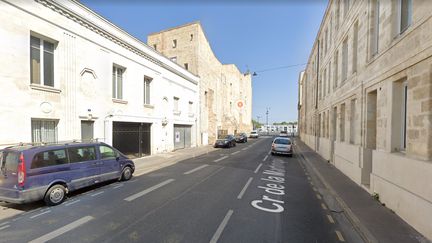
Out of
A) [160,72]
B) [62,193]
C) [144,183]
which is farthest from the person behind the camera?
[160,72]

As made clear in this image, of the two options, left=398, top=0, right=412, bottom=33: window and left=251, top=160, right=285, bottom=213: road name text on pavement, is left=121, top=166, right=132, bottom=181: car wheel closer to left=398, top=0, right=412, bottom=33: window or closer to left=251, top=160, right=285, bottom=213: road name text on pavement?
left=251, top=160, right=285, bottom=213: road name text on pavement

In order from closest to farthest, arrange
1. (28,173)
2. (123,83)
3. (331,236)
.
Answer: (331,236) → (28,173) → (123,83)

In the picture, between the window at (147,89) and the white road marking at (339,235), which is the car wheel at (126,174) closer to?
the white road marking at (339,235)

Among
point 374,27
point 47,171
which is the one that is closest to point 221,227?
point 47,171

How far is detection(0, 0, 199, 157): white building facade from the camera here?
8.77 m

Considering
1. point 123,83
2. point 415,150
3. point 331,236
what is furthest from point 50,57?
point 415,150

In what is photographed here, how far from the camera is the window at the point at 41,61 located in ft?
31.6

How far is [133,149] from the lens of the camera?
16094 millimetres

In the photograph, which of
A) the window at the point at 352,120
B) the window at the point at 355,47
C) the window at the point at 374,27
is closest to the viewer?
the window at the point at 374,27

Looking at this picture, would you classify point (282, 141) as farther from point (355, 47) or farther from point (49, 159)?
point (49, 159)

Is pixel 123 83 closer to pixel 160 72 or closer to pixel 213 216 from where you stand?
pixel 160 72

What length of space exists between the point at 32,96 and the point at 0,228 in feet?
20.8

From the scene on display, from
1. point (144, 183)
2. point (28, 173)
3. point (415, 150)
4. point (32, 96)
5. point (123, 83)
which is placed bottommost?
point (144, 183)

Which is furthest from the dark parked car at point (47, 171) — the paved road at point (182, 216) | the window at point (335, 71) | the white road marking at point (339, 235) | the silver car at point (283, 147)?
the silver car at point (283, 147)
